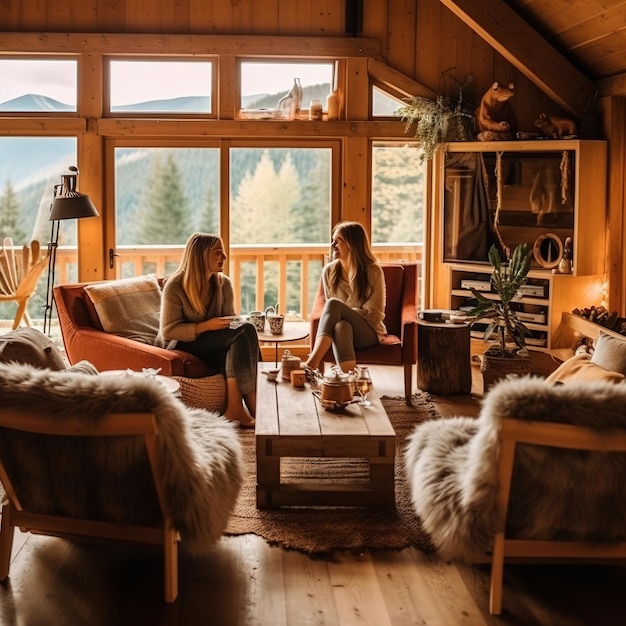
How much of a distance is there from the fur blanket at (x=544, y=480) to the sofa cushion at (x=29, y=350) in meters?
1.80

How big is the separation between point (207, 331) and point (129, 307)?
55cm

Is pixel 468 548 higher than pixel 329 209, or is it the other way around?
pixel 329 209

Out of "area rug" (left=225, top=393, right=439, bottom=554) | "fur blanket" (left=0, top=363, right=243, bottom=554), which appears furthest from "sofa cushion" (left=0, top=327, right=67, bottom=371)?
"area rug" (left=225, top=393, right=439, bottom=554)

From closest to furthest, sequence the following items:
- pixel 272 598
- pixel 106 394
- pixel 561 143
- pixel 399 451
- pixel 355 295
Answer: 1. pixel 106 394
2. pixel 272 598
3. pixel 399 451
4. pixel 355 295
5. pixel 561 143

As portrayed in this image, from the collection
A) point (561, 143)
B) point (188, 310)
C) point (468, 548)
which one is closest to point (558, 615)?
point (468, 548)

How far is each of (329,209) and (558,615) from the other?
441cm

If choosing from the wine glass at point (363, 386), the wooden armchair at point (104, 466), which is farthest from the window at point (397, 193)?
the wooden armchair at point (104, 466)

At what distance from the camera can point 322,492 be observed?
3633mm

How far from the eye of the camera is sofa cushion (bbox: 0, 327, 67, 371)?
3.52 metres

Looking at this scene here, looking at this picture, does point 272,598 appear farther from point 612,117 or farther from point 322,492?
point 612,117

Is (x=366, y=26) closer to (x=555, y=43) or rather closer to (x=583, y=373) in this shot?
(x=555, y=43)

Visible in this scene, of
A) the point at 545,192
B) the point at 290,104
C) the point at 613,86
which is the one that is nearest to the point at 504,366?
the point at 545,192

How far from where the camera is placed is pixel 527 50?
6.36 metres

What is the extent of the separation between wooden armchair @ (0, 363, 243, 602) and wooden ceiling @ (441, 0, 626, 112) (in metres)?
4.39
